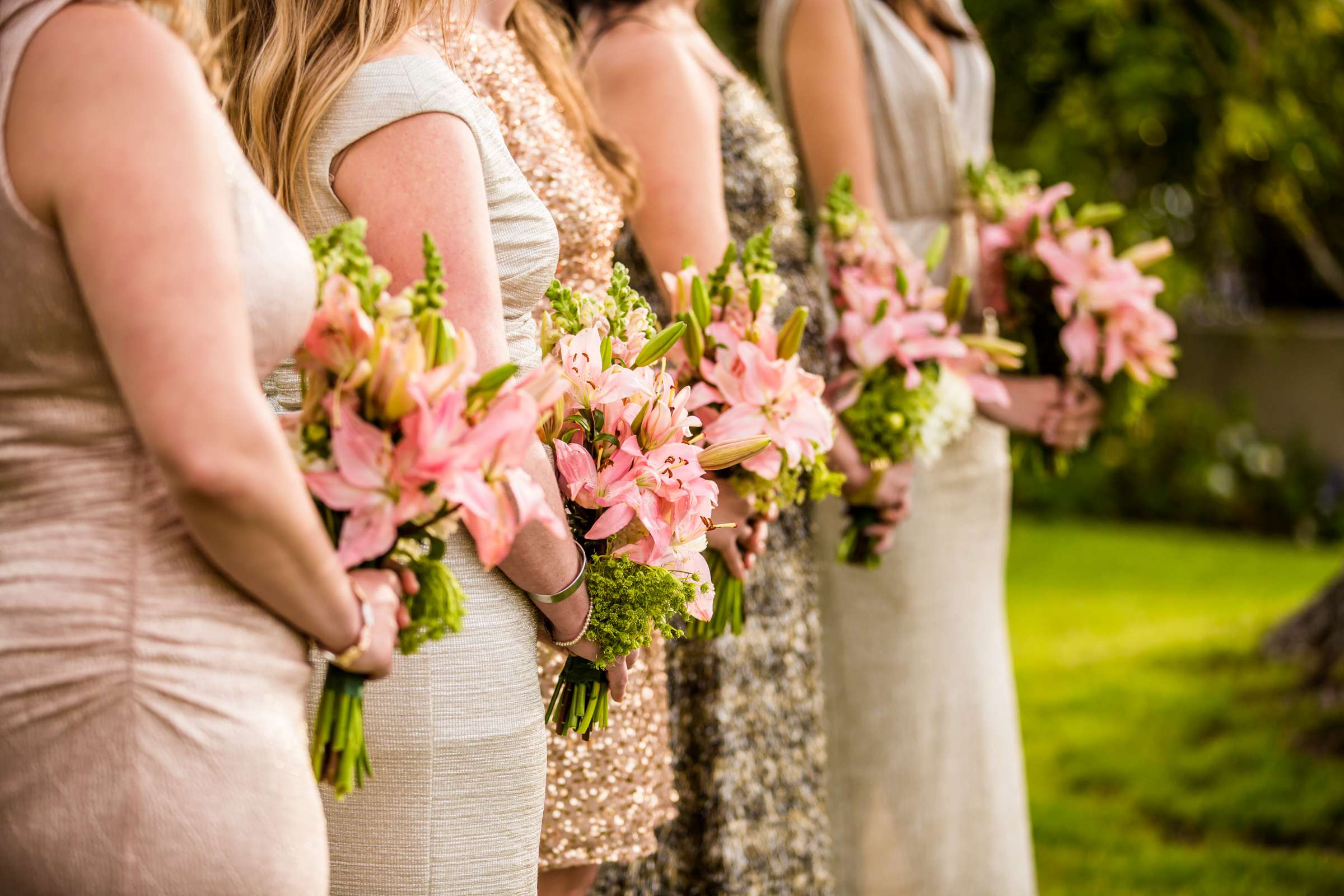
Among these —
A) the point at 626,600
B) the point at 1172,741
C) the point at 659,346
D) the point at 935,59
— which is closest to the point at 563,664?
the point at 626,600

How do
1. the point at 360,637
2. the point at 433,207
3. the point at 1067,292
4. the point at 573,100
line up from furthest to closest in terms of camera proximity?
the point at 1067,292 → the point at 573,100 → the point at 433,207 → the point at 360,637

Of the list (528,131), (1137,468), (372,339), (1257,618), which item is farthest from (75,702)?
(1137,468)

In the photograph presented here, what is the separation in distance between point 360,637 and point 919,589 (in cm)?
248

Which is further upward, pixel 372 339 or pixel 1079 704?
pixel 372 339

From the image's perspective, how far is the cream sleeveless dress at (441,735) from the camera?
6.38 ft

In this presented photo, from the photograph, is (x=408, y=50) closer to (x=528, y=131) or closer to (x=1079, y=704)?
(x=528, y=131)

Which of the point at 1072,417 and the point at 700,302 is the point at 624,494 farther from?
the point at 1072,417

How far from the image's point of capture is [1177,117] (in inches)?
279

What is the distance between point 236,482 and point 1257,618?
773 cm

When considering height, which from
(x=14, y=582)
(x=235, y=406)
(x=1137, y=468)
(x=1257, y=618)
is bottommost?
(x=1137, y=468)

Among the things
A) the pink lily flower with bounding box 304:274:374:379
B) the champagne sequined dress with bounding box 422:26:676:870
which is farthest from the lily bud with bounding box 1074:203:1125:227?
the pink lily flower with bounding box 304:274:374:379

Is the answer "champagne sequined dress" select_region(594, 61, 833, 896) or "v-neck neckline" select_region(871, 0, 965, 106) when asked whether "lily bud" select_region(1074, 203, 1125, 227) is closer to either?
"v-neck neckline" select_region(871, 0, 965, 106)

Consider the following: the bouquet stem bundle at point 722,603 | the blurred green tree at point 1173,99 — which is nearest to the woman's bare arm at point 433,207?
the bouquet stem bundle at point 722,603

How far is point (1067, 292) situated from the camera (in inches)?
144
